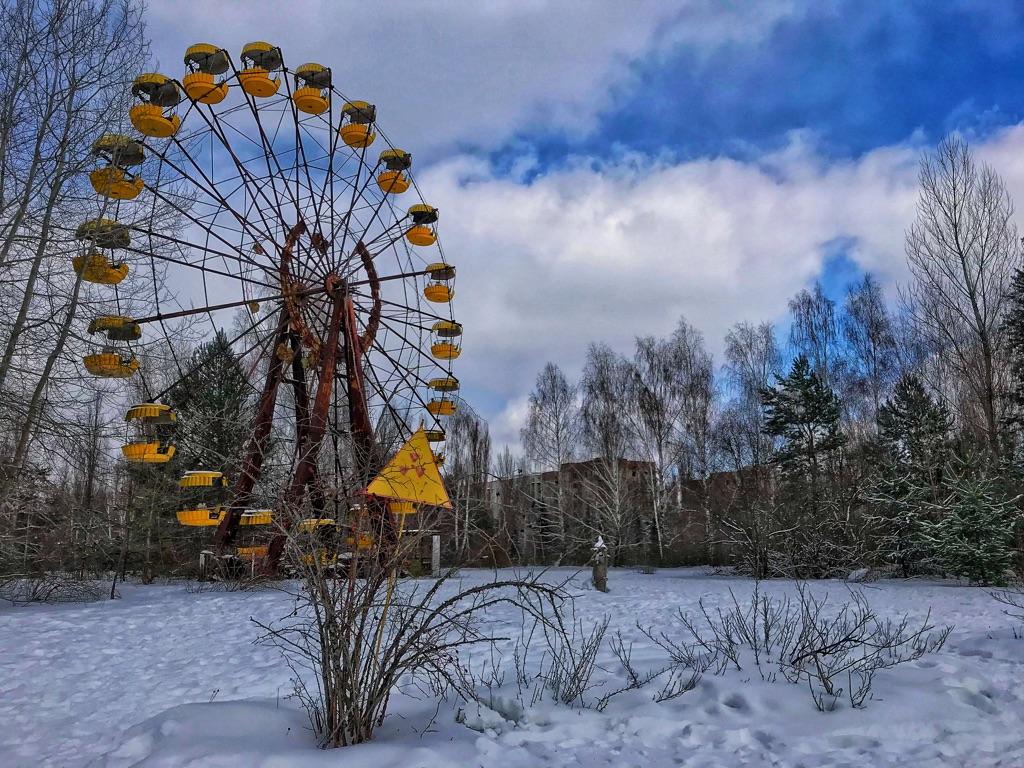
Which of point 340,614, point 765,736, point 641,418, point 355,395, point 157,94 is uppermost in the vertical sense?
point 157,94

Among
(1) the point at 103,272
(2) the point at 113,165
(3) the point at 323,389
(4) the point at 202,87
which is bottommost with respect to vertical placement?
(3) the point at 323,389

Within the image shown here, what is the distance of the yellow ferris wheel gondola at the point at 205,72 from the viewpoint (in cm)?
1282

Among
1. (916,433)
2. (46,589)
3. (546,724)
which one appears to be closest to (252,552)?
(46,589)

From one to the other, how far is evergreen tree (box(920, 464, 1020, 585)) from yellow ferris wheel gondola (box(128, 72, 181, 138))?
51.0 feet

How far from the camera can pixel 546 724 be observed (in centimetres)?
395

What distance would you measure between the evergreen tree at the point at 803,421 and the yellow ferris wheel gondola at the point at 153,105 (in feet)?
71.9

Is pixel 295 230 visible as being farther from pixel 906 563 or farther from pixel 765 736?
pixel 906 563

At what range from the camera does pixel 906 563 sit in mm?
17484

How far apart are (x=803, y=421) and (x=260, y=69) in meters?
21.4

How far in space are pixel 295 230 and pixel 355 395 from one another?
12.8 ft

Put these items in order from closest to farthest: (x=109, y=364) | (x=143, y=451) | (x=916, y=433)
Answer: (x=109, y=364)
(x=143, y=451)
(x=916, y=433)

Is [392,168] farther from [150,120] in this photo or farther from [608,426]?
[608,426]

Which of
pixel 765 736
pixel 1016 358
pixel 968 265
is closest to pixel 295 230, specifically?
pixel 765 736

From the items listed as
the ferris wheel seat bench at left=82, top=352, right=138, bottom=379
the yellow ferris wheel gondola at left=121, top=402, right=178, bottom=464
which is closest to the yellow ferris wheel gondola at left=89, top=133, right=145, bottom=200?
the ferris wheel seat bench at left=82, top=352, right=138, bottom=379
